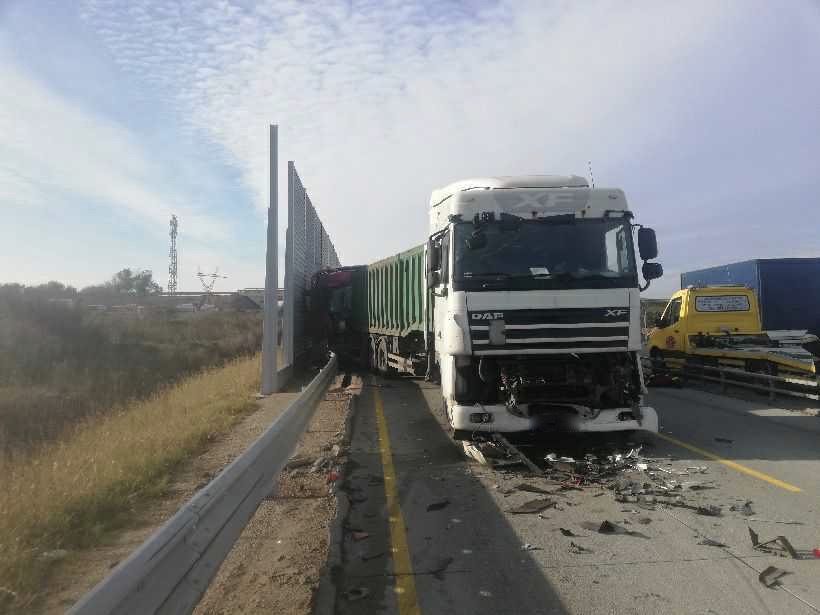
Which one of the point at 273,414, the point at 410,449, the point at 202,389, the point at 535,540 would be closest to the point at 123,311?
the point at 202,389

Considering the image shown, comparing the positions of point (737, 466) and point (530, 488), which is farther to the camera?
point (737, 466)

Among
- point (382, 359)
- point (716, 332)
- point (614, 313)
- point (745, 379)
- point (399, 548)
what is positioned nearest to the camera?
point (399, 548)

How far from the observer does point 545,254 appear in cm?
879

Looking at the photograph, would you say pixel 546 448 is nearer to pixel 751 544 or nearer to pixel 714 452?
pixel 714 452

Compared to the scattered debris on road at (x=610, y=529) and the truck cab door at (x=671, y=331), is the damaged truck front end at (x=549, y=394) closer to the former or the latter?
the scattered debris on road at (x=610, y=529)

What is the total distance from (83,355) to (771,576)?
35144mm

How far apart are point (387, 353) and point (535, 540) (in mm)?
12844

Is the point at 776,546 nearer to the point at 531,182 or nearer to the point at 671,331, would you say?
the point at 531,182

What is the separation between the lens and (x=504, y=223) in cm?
890

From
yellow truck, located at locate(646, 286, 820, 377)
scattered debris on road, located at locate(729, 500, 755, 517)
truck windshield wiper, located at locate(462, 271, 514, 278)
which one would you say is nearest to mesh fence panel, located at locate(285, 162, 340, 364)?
yellow truck, located at locate(646, 286, 820, 377)

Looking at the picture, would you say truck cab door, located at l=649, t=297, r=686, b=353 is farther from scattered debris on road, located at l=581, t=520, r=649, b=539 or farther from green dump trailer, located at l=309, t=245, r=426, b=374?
scattered debris on road, located at l=581, t=520, r=649, b=539

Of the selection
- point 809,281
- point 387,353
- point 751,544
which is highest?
point 809,281

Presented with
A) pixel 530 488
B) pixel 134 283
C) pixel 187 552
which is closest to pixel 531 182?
pixel 530 488

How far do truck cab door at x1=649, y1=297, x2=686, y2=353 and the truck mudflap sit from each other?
31.1 ft
